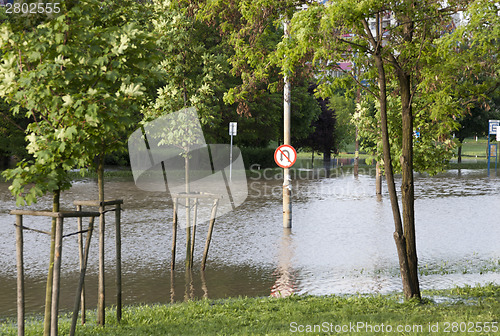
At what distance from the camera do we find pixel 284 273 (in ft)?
36.5

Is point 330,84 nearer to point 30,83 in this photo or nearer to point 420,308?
point 420,308

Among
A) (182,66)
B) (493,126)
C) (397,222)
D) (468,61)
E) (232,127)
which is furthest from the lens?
(493,126)

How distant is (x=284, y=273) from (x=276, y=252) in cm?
211

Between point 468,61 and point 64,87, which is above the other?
point 468,61

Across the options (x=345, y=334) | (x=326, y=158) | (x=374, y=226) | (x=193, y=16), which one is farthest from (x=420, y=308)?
(x=326, y=158)

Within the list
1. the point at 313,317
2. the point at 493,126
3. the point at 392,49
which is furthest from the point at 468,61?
the point at 493,126

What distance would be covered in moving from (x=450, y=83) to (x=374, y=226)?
27.8ft

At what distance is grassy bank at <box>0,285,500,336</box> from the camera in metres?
6.68

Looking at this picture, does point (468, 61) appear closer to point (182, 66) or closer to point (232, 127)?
point (182, 66)

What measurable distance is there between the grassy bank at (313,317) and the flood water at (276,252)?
3.81ft

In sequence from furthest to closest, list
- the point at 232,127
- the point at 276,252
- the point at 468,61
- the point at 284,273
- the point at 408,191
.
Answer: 1. the point at 232,127
2. the point at 276,252
3. the point at 284,273
4. the point at 408,191
5. the point at 468,61

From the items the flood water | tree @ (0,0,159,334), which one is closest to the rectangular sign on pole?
the flood water

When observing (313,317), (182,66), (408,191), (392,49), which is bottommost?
(313,317)

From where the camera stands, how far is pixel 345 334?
642 cm
